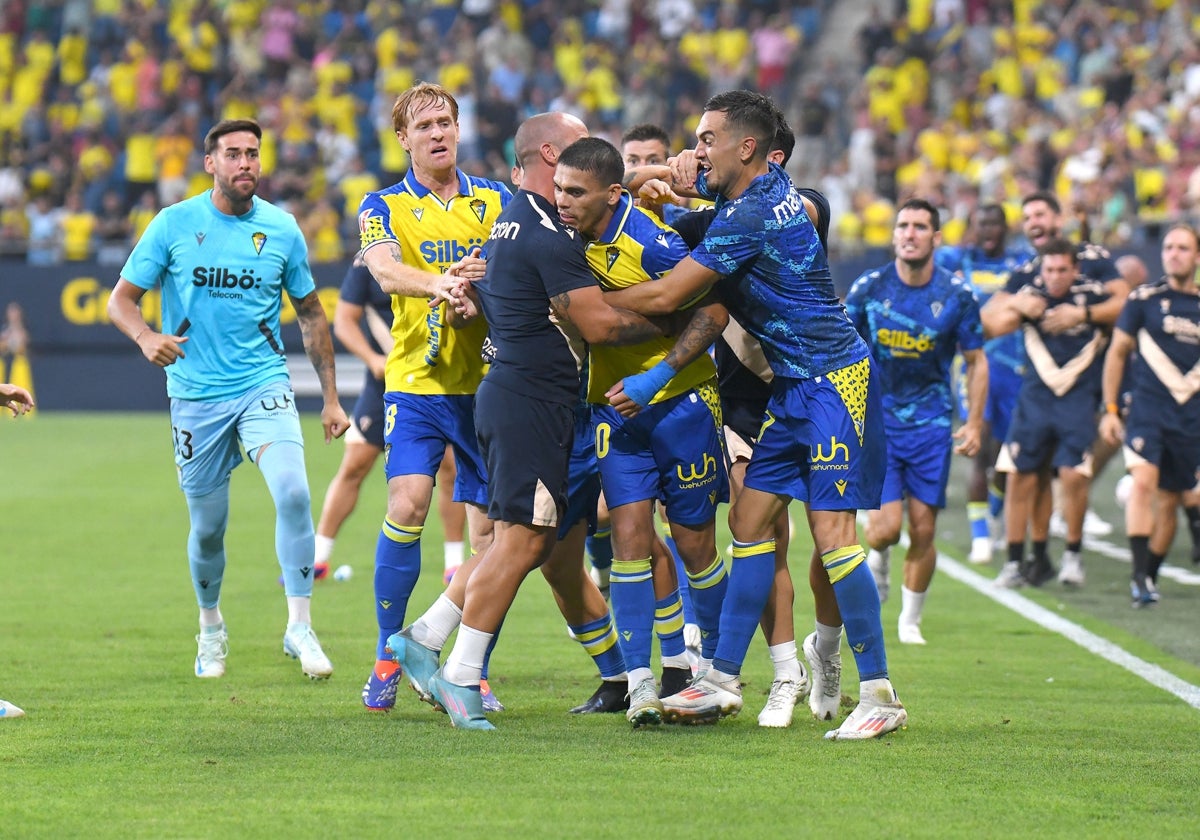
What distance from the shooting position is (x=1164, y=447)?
11.5 m

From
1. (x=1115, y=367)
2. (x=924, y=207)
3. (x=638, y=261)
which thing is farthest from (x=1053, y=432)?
(x=638, y=261)

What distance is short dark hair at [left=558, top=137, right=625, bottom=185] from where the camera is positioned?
253 inches

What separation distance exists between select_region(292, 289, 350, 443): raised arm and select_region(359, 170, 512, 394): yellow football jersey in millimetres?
680

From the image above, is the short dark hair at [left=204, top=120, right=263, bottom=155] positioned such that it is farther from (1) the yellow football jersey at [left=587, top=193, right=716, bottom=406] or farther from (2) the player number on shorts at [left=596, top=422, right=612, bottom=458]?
(2) the player number on shorts at [left=596, top=422, right=612, bottom=458]

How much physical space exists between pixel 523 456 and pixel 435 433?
3.25 ft

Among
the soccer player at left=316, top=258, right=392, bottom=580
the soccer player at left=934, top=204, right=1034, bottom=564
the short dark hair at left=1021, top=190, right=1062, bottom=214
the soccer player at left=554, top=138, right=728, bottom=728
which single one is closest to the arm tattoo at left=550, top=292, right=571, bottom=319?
the soccer player at left=554, top=138, right=728, bottom=728

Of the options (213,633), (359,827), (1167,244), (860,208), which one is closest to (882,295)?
(1167,244)

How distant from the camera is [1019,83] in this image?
27125 millimetres

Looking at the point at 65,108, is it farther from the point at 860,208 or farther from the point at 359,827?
the point at 359,827

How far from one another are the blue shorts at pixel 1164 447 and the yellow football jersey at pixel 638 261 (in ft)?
18.6

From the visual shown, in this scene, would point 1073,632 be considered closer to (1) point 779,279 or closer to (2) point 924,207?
(2) point 924,207

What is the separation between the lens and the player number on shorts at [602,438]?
6.78 m

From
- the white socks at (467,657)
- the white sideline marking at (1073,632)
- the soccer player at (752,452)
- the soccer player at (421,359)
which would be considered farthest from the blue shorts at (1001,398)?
the white socks at (467,657)

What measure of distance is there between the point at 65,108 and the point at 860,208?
15.4m
